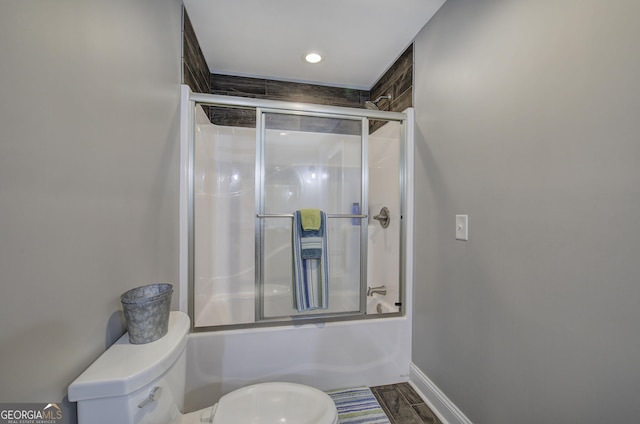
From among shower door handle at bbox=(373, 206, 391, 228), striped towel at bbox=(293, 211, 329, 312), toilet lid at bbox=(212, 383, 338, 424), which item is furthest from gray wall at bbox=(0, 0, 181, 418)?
shower door handle at bbox=(373, 206, 391, 228)

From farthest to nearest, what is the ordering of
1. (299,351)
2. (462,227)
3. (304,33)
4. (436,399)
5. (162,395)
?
(304,33) → (299,351) → (436,399) → (462,227) → (162,395)

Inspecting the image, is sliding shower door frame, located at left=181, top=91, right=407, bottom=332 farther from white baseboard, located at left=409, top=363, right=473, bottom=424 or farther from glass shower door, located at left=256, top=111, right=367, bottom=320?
white baseboard, located at left=409, top=363, right=473, bottom=424

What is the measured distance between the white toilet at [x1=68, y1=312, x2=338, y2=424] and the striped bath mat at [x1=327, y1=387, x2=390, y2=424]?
0.49 metres

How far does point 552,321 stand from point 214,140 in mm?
2383

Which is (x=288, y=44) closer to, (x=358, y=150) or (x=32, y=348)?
(x=358, y=150)

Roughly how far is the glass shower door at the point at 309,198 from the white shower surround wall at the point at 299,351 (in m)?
0.15

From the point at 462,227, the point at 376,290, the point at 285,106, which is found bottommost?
the point at 376,290

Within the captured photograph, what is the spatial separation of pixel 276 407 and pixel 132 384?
0.59 metres

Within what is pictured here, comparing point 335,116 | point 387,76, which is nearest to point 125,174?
point 335,116

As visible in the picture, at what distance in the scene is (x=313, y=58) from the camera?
2.08m

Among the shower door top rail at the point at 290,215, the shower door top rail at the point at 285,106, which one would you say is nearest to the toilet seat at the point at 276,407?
the shower door top rail at the point at 290,215

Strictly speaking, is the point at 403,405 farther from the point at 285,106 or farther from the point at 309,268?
the point at 285,106

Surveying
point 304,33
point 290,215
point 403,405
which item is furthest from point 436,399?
point 304,33

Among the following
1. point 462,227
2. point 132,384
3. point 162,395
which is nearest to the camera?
point 132,384
